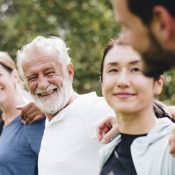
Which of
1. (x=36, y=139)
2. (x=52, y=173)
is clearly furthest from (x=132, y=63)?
(x=36, y=139)

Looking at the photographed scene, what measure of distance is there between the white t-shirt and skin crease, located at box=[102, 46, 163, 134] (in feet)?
1.68

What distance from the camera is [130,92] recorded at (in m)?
3.24

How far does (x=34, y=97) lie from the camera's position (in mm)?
4266

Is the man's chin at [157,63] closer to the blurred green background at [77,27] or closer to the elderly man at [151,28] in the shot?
the elderly man at [151,28]

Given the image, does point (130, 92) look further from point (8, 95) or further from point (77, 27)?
point (77, 27)

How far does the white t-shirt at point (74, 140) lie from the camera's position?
382 cm

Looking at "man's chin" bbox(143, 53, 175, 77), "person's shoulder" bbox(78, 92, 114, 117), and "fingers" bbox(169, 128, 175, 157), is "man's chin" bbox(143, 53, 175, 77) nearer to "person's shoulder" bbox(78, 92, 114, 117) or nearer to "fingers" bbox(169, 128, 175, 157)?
"fingers" bbox(169, 128, 175, 157)

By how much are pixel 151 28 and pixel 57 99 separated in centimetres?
236

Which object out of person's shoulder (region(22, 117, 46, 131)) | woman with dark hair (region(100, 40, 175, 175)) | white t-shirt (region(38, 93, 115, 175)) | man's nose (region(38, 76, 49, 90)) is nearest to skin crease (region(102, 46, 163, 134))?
woman with dark hair (region(100, 40, 175, 175))

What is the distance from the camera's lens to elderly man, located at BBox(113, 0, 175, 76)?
183 centimetres

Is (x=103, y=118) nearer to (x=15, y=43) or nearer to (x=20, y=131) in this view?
(x=20, y=131)

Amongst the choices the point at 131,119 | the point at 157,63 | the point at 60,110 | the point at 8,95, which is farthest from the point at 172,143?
the point at 8,95

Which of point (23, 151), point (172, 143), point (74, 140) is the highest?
point (172, 143)

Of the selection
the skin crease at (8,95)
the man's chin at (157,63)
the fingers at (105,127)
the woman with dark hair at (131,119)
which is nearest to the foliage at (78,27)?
the skin crease at (8,95)
